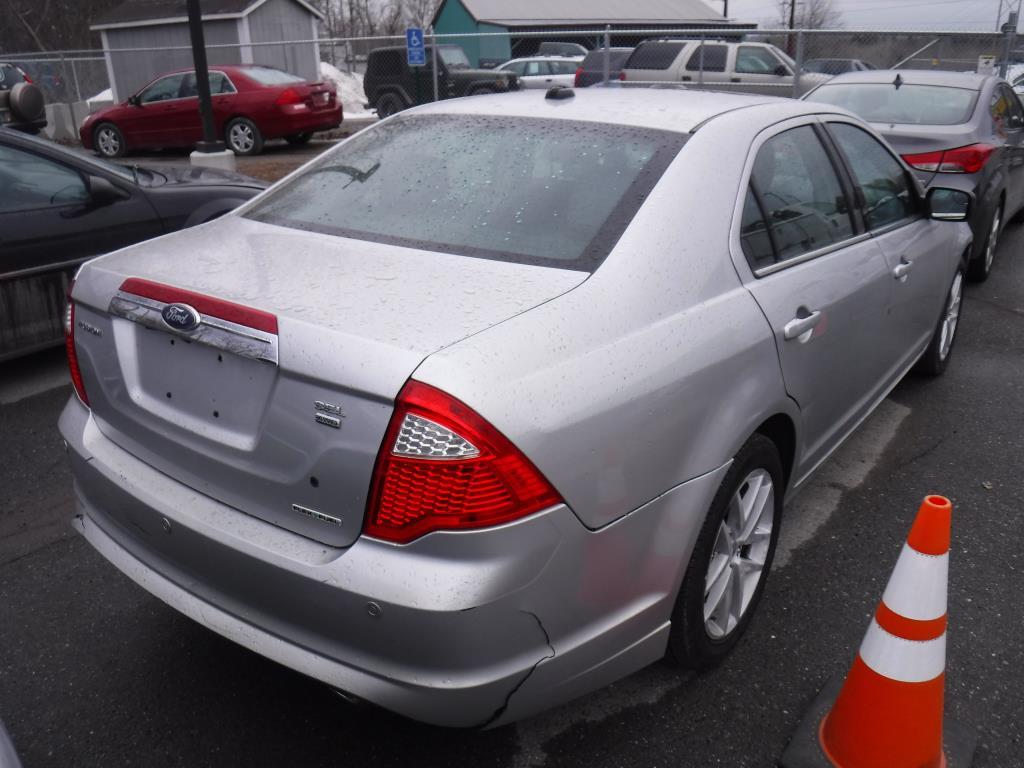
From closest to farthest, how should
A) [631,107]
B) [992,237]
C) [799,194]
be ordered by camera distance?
[631,107] < [799,194] < [992,237]

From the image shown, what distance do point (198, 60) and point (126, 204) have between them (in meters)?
6.81

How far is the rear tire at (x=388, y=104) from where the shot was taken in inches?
722

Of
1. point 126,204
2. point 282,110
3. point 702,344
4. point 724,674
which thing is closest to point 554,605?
point 702,344

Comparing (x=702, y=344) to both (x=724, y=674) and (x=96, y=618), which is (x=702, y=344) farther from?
(x=96, y=618)

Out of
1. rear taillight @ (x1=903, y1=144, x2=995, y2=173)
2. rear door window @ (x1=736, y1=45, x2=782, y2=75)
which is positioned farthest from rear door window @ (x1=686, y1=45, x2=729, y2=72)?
rear taillight @ (x1=903, y1=144, x2=995, y2=173)

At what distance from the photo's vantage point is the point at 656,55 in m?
17.0

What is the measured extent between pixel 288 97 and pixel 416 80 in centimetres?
396

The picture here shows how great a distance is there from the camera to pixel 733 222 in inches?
99.0

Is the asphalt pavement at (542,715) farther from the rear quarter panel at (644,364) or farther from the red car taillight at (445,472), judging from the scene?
the red car taillight at (445,472)

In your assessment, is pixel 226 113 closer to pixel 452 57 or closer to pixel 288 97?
pixel 288 97

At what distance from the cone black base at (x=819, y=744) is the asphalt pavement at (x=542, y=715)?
0.05 m

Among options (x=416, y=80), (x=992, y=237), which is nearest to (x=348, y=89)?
(x=416, y=80)

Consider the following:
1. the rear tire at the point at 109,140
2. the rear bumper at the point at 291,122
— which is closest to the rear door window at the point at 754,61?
the rear bumper at the point at 291,122

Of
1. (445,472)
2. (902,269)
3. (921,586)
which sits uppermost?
(445,472)
